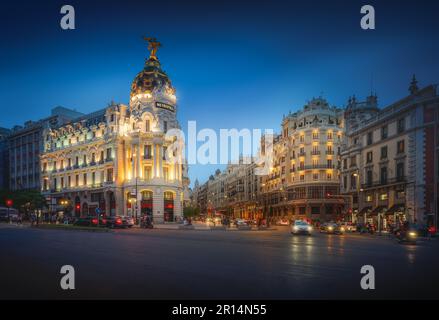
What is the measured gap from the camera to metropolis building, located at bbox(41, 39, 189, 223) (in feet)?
207

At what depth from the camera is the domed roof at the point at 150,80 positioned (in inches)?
2574

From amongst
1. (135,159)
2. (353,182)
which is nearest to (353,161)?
(353,182)

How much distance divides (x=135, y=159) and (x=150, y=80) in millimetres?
14862

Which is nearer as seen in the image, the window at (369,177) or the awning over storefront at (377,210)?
the awning over storefront at (377,210)

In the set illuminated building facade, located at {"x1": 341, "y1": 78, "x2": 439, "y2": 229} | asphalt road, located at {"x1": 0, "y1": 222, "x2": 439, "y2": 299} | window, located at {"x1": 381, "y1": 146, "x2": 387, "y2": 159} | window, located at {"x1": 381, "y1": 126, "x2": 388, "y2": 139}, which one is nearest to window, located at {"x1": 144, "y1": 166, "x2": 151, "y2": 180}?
illuminated building facade, located at {"x1": 341, "y1": 78, "x2": 439, "y2": 229}

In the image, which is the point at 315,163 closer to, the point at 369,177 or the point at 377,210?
the point at 369,177

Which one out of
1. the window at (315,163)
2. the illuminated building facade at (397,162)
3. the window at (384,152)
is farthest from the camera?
the window at (315,163)

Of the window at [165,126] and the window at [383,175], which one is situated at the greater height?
the window at [165,126]

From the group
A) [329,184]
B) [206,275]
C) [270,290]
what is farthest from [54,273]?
[329,184]

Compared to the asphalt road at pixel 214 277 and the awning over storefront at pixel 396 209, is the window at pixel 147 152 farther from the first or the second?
the asphalt road at pixel 214 277

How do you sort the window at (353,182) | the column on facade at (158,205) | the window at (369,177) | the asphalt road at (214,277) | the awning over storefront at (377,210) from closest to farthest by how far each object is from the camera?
the asphalt road at (214,277)
the awning over storefront at (377,210)
the window at (369,177)
the window at (353,182)
the column on facade at (158,205)

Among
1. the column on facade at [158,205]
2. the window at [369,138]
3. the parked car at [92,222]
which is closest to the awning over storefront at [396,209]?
the window at [369,138]

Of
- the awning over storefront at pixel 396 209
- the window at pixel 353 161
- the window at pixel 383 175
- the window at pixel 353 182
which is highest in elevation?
the window at pixel 353 161
